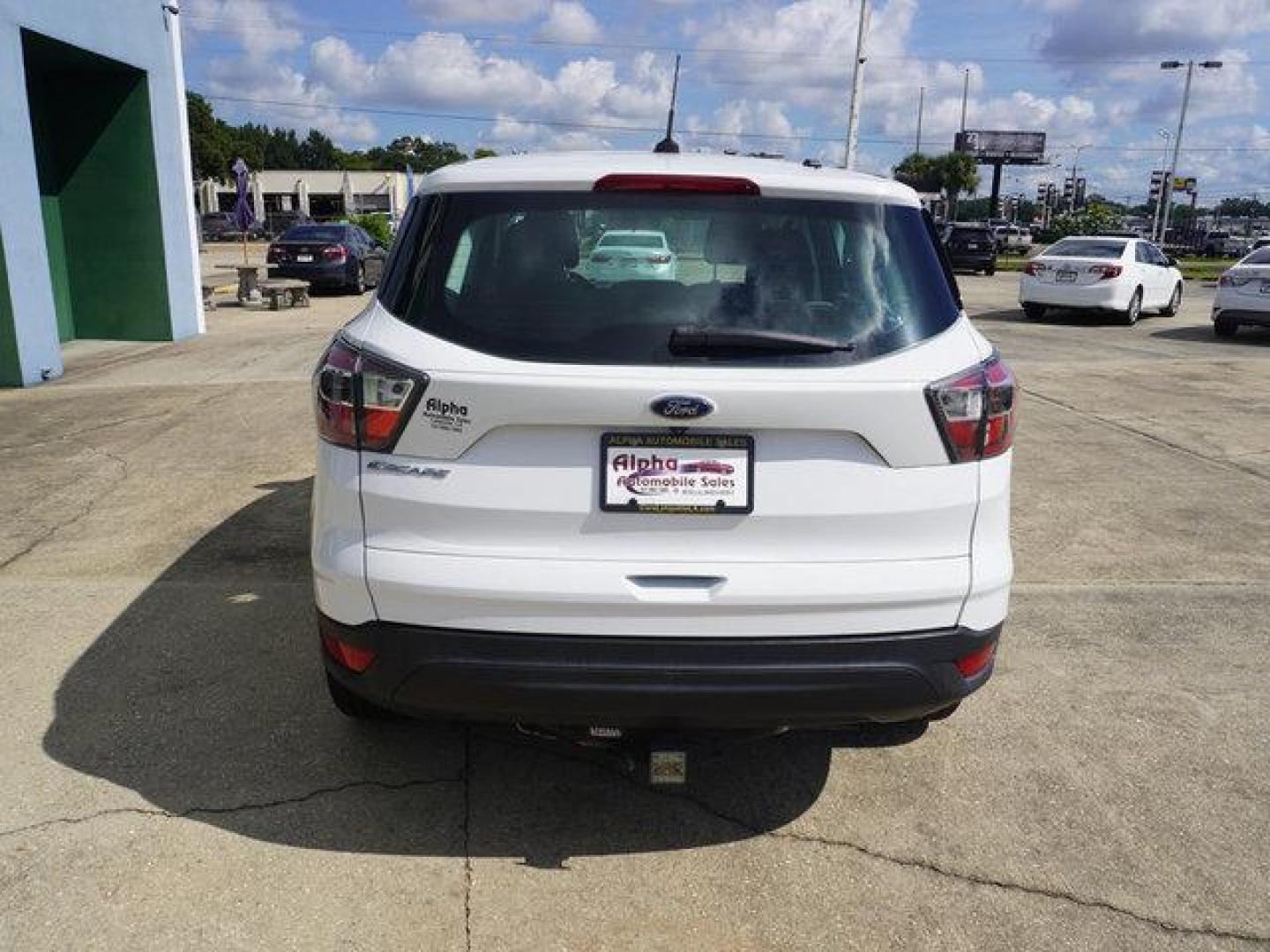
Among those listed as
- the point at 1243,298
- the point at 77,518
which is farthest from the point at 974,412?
the point at 1243,298

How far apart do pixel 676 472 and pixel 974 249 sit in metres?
33.9

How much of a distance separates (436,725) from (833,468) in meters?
1.76

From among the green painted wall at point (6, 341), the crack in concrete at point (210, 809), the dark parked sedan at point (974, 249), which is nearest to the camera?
the crack in concrete at point (210, 809)

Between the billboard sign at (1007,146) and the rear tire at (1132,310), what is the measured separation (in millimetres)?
83986

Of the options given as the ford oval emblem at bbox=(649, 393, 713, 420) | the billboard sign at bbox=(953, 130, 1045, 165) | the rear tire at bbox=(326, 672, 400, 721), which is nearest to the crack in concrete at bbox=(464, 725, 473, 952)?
the rear tire at bbox=(326, 672, 400, 721)

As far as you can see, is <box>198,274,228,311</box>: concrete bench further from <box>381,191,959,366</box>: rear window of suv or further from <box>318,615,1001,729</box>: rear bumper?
<box>318,615,1001,729</box>: rear bumper

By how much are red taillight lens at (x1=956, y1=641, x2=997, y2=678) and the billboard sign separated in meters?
101

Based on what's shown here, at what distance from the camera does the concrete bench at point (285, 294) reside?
19031mm

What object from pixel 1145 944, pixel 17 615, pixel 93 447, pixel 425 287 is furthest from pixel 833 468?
pixel 93 447

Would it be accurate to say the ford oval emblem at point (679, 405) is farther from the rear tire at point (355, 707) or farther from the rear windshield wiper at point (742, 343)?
the rear tire at point (355, 707)

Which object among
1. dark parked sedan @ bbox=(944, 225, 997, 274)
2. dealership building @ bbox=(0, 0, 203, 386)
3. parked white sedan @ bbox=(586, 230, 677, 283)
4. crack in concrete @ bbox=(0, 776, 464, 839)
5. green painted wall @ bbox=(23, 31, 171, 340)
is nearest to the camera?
parked white sedan @ bbox=(586, 230, 677, 283)

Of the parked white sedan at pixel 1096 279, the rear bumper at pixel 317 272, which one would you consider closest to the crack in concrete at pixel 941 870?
the parked white sedan at pixel 1096 279

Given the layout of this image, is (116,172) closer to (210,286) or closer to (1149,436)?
(210,286)

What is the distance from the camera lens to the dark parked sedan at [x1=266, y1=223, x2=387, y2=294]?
21.9 meters
